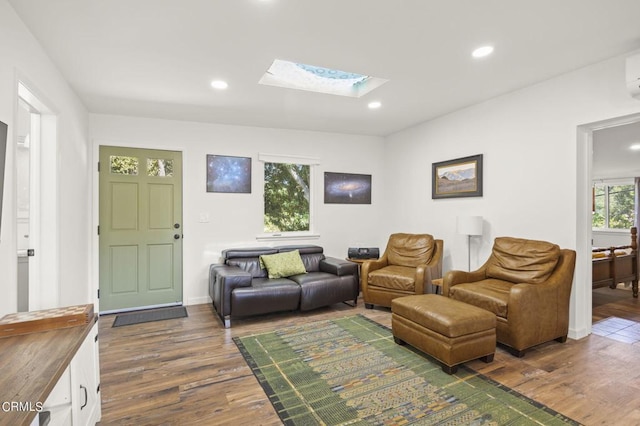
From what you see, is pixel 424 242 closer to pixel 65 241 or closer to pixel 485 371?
pixel 485 371

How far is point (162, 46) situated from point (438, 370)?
318 cm

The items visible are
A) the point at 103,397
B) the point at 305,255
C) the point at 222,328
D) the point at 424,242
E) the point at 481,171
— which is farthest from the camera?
the point at 305,255

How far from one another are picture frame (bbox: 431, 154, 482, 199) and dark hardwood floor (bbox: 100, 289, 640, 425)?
6.00ft

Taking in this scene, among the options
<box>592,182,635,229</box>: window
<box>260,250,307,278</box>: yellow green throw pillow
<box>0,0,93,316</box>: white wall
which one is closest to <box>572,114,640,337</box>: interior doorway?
<box>260,250,307,278</box>: yellow green throw pillow

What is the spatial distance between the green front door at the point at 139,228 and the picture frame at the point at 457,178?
342 cm

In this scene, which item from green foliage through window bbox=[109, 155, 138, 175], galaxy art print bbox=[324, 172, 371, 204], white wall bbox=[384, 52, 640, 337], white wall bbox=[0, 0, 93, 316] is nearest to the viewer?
white wall bbox=[0, 0, 93, 316]

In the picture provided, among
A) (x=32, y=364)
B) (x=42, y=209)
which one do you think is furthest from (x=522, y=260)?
(x=42, y=209)

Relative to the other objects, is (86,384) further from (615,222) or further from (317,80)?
(615,222)

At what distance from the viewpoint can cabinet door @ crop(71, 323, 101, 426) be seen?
1493mm

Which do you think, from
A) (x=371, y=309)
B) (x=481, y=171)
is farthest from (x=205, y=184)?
(x=481, y=171)

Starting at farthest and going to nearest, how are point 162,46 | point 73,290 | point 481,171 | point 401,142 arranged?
point 401,142 → point 481,171 → point 73,290 → point 162,46

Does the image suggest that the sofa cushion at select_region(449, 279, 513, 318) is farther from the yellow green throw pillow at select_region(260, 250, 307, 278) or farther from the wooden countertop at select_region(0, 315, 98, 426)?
the wooden countertop at select_region(0, 315, 98, 426)

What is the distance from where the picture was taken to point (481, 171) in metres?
3.88

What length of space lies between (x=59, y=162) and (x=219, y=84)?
1.52 meters
